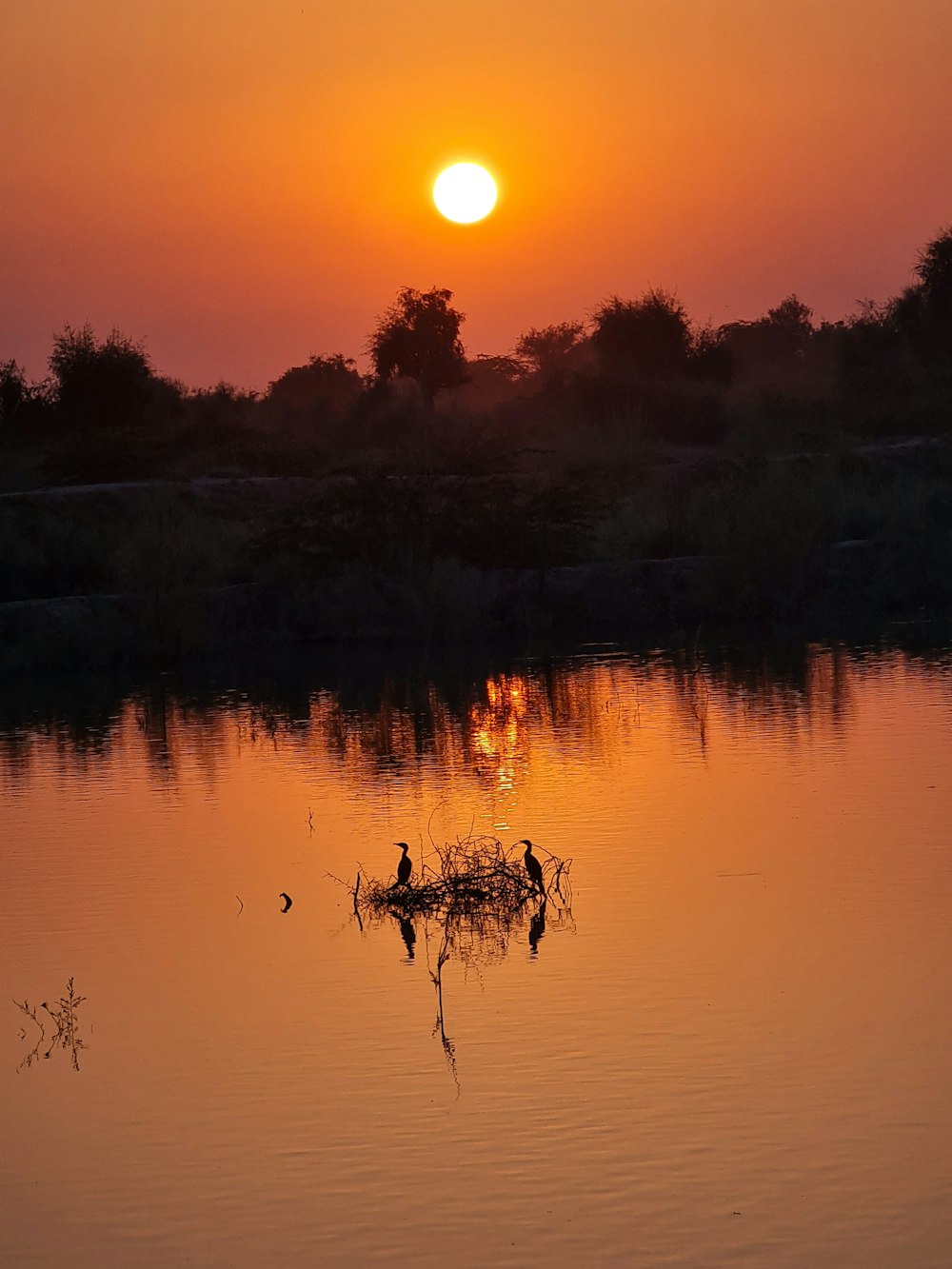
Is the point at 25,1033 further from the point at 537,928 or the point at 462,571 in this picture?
the point at 462,571

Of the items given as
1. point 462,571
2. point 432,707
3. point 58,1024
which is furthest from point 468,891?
point 462,571

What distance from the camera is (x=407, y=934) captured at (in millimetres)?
11398

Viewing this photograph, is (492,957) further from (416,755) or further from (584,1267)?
(416,755)

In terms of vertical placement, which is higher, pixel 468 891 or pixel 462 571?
pixel 462 571

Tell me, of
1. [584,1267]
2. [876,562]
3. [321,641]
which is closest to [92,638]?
[321,641]

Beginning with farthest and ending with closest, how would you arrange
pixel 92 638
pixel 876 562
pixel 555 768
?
pixel 876 562 → pixel 92 638 → pixel 555 768

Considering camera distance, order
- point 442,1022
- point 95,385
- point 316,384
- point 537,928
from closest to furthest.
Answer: point 442,1022 < point 537,928 < point 95,385 < point 316,384

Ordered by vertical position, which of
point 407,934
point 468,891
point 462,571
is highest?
point 462,571

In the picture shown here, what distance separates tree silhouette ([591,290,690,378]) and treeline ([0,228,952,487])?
0.22ft

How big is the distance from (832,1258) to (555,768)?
10771 mm

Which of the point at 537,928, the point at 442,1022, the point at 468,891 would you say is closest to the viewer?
the point at 442,1022

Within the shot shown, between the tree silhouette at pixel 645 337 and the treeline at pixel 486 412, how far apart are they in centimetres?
7

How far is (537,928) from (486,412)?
2053 inches

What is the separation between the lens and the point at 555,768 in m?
17.1
